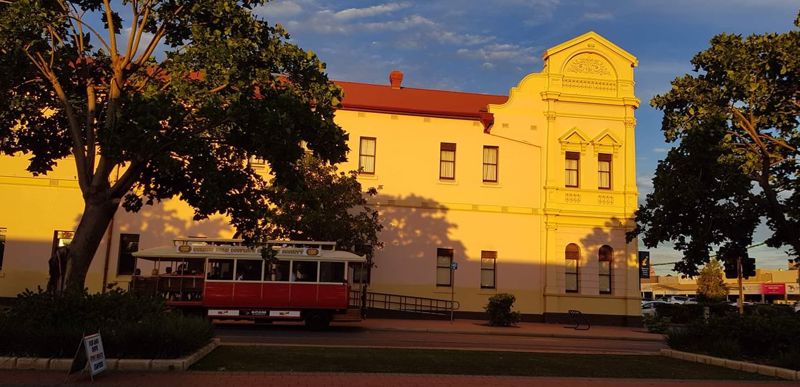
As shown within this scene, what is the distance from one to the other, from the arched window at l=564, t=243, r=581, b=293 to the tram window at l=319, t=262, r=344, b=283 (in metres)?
13.6

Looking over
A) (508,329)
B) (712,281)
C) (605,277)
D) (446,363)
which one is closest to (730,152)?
(446,363)

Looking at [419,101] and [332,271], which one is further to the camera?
[419,101]

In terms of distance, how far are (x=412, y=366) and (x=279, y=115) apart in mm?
5113

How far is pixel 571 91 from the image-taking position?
32156 mm

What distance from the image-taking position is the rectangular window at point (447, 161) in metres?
31.4

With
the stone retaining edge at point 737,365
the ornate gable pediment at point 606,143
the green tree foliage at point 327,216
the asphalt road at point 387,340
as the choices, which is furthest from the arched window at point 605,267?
the stone retaining edge at point 737,365

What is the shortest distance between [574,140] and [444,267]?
8.72m

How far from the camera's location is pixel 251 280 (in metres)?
21.4

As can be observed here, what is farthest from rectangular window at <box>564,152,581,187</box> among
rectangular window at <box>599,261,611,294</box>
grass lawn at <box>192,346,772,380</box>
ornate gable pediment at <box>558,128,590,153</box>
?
grass lawn at <box>192,346,772,380</box>

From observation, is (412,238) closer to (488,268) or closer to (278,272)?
(488,268)

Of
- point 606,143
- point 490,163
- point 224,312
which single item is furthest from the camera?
point 606,143

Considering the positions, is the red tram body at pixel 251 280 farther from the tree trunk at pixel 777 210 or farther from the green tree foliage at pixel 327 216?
the tree trunk at pixel 777 210

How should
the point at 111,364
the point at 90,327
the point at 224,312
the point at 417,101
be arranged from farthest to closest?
the point at 417,101, the point at 224,312, the point at 90,327, the point at 111,364

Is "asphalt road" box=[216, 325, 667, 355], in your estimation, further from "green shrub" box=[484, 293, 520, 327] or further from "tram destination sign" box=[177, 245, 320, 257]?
"green shrub" box=[484, 293, 520, 327]
